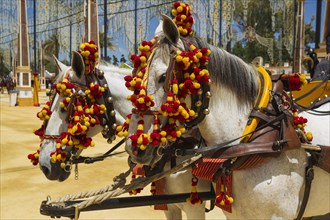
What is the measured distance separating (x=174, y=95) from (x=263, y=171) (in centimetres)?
69

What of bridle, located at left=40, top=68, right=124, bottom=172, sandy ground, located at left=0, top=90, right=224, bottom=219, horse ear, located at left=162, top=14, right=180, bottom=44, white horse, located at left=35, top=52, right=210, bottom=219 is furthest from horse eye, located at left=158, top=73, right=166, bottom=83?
sandy ground, located at left=0, top=90, right=224, bottom=219

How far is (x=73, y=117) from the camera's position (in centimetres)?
254

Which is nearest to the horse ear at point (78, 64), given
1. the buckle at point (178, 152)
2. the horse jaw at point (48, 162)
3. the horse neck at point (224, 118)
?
the horse jaw at point (48, 162)

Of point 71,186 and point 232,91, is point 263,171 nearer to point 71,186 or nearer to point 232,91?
point 232,91

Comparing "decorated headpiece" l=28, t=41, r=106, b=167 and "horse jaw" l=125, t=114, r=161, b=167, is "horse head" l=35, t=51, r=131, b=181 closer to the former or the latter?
"decorated headpiece" l=28, t=41, r=106, b=167

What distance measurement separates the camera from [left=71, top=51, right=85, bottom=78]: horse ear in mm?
2596

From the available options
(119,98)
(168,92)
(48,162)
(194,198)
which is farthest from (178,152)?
(48,162)

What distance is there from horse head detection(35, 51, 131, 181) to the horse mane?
3.43 feet

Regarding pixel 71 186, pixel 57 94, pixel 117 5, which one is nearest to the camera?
pixel 57 94

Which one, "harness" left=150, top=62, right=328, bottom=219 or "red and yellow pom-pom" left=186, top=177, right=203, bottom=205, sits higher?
"harness" left=150, top=62, right=328, bottom=219

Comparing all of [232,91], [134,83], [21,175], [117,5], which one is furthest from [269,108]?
[117,5]

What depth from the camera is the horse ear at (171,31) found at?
168 centimetres

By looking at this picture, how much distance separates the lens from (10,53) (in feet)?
150

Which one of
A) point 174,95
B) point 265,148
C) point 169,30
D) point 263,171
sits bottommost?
point 263,171
